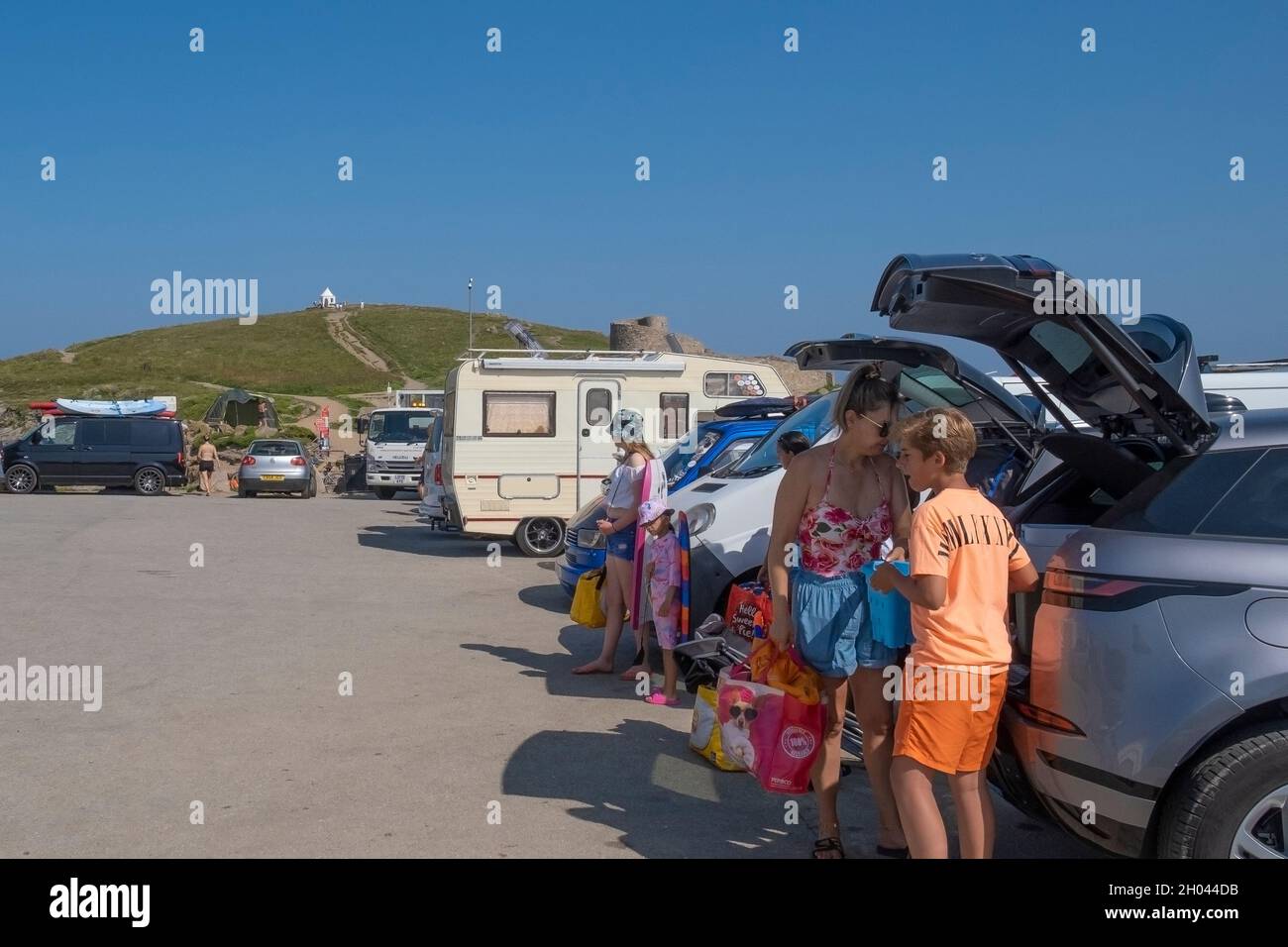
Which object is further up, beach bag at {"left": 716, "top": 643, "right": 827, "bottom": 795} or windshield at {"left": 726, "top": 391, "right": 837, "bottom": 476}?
windshield at {"left": 726, "top": 391, "right": 837, "bottom": 476}

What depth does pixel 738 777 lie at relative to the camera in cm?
611

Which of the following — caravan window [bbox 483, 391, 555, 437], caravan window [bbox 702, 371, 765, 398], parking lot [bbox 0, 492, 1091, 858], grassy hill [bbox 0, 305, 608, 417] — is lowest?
parking lot [bbox 0, 492, 1091, 858]

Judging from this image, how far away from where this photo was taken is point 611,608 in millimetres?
8281

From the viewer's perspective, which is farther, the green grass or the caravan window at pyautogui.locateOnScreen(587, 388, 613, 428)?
the green grass

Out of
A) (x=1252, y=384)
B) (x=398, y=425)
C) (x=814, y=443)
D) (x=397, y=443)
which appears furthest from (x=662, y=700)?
(x=398, y=425)

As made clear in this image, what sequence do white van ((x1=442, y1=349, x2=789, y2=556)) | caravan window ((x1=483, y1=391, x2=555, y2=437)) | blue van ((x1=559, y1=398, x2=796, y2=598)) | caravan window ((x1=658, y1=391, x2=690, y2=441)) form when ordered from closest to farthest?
blue van ((x1=559, y1=398, x2=796, y2=598)) < white van ((x1=442, y1=349, x2=789, y2=556)) < caravan window ((x1=483, y1=391, x2=555, y2=437)) < caravan window ((x1=658, y1=391, x2=690, y2=441))

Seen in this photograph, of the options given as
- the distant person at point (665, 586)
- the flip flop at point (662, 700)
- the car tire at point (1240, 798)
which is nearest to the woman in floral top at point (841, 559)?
the car tire at point (1240, 798)

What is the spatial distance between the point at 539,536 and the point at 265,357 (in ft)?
304

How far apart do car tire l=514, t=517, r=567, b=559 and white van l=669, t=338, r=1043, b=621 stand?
6684mm

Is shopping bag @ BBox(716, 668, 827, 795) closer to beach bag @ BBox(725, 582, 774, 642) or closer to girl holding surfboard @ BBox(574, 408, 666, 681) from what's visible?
beach bag @ BBox(725, 582, 774, 642)

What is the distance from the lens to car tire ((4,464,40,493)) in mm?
28062
